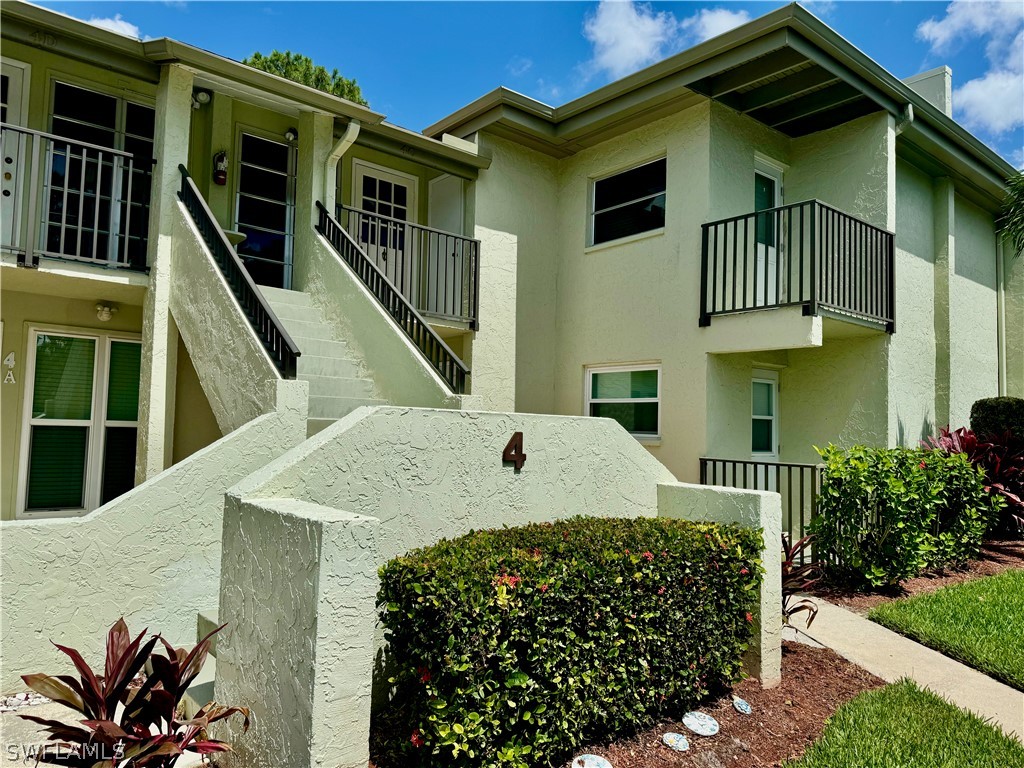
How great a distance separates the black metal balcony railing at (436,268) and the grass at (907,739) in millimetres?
7122

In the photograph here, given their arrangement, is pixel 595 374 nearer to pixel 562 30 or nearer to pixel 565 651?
pixel 562 30

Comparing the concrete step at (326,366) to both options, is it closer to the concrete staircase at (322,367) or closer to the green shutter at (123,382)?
the concrete staircase at (322,367)

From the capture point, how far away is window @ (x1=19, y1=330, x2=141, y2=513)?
26.4 ft

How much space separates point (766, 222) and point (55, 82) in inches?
391

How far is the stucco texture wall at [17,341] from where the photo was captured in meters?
7.78

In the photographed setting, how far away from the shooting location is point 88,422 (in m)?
8.36

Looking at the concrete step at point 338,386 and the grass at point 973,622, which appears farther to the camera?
the concrete step at point 338,386

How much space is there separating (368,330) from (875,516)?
607 centimetres

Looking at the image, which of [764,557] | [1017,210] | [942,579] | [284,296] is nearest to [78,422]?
[284,296]

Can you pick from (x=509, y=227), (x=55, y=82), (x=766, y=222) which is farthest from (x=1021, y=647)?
(x=55, y=82)

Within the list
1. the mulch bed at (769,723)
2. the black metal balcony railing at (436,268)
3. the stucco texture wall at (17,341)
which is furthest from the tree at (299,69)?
the mulch bed at (769,723)

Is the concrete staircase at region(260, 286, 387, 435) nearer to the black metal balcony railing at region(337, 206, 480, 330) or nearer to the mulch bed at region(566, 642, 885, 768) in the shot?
the black metal balcony railing at region(337, 206, 480, 330)

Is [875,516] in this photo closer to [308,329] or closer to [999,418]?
[999,418]

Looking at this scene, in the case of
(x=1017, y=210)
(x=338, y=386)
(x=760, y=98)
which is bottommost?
(x=338, y=386)
